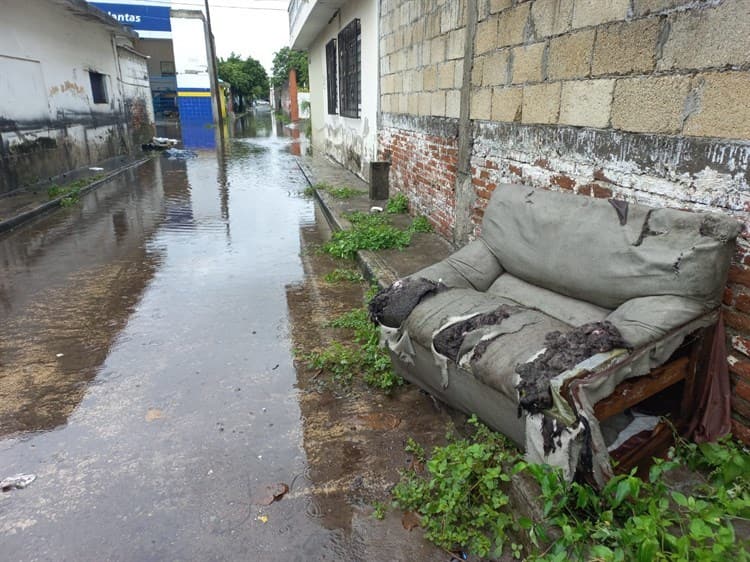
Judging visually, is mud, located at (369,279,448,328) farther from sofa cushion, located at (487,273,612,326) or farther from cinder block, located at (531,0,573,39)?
cinder block, located at (531,0,573,39)

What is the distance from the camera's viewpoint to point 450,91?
16.8 ft

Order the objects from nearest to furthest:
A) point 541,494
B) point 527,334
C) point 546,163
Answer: point 541,494 → point 527,334 → point 546,163

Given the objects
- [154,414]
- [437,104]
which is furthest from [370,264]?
[154,414]

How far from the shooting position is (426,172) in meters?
6.19

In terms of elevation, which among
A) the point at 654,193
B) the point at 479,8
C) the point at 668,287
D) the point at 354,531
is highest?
the point at 479,8

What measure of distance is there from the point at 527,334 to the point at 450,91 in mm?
3572

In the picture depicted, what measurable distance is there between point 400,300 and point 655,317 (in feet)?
4.41

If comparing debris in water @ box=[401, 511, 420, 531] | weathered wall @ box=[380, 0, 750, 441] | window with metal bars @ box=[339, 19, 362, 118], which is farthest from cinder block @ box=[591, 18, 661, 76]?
window with metal bars @ box=[339, 19, 362, 118]

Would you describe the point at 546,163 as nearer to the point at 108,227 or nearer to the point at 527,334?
Result: the point at 527,334

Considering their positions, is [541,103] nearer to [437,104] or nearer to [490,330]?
[490,330]

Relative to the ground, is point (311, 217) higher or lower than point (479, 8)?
lower

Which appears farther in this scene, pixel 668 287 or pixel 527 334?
pixel 527 334

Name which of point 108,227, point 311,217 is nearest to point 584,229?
point 311,217

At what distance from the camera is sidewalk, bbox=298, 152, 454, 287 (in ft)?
16.2
